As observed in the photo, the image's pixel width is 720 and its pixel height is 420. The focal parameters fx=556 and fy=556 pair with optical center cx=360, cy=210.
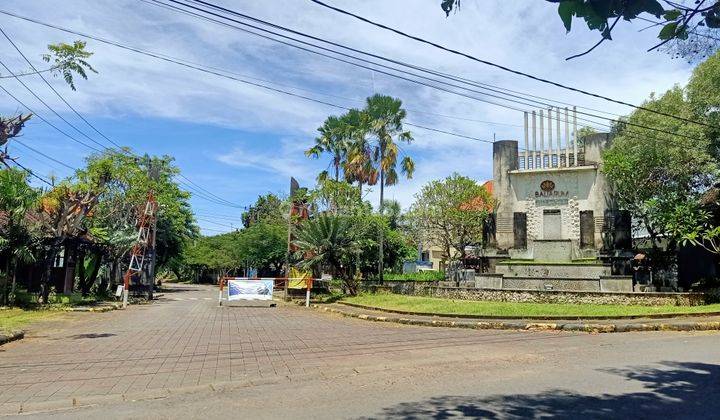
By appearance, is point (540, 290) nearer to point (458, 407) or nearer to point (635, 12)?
point (458, 407)

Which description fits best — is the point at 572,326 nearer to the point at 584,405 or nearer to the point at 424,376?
the point at 424,376

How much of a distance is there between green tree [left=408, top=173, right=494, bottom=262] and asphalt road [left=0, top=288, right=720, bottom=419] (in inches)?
909

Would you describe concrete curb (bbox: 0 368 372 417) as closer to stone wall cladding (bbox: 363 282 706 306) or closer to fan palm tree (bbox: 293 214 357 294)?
stone wall cladding (bbox: 363 282 706 306)

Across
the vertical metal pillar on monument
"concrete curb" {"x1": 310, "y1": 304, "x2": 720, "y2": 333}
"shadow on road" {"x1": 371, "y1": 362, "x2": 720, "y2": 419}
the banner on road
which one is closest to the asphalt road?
"shadow on road" {"x1": 371, "y1": 362, "x2": 720, "y2": 419}

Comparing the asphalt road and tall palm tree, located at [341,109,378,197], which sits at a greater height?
tall palm tree, located at [341,109,378,197]

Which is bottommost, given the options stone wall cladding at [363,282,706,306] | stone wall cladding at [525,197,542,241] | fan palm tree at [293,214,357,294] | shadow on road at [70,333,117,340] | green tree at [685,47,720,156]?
shadow on road at [70,333,117,340]

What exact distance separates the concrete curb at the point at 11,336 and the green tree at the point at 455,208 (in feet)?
89.0

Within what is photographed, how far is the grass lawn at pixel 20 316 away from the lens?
14.5 m

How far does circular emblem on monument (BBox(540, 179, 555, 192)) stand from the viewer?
32362mm

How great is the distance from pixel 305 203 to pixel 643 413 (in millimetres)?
29534

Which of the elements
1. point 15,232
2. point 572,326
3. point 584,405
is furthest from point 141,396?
point 15,232

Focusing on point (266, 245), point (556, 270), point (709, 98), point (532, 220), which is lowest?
point (556, 270)

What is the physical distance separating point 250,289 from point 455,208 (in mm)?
16406

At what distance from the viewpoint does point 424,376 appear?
7.79 meters
